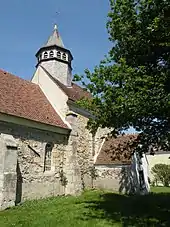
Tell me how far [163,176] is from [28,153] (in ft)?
91.0

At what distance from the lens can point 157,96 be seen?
32.7ft

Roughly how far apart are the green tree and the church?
2963mm

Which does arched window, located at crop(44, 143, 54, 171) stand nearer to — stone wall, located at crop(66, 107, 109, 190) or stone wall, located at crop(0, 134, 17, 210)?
stone wall, located at crop(66, 107, 109, 190)

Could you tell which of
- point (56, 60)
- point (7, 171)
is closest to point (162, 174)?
point (56, 60)

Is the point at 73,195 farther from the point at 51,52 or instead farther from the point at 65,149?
the point at 51,52

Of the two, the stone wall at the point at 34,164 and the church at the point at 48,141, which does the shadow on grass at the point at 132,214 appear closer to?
the church at the point at 48,141

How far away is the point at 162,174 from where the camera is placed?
39.8 m

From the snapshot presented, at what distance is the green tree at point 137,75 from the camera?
10.2 metres

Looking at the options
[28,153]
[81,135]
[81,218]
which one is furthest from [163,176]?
[81,218]

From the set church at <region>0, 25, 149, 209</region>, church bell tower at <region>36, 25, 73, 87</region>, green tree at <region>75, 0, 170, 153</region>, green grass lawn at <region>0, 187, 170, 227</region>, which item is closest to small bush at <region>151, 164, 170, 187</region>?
church at <region>0, 25, 149, 209</region>

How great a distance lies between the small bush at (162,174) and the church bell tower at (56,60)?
2220 centimetres

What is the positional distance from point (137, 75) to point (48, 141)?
965cm

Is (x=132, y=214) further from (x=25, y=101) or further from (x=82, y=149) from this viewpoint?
(x=25, y=101)

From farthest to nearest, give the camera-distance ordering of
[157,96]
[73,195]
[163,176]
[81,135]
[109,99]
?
[163,176] < [81,135] < [73,195] < [109,99] < [157,96]
